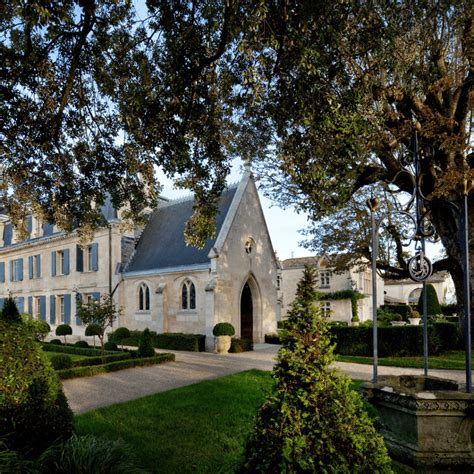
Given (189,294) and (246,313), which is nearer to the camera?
(189,294)

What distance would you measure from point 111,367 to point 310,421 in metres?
11.9

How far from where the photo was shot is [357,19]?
602 cm

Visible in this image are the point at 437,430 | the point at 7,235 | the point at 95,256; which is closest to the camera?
the point at 437,430

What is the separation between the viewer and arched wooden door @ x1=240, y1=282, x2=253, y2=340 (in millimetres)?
22794

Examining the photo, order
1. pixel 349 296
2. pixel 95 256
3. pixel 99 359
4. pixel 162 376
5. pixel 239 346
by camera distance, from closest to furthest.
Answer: pixel 162 376, pixel 99 359, pixel 239 346, pixel 95 256, pixel 349 296

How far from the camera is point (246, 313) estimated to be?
2308 cm

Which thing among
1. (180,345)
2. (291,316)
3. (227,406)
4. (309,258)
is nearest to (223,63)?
(291,316)

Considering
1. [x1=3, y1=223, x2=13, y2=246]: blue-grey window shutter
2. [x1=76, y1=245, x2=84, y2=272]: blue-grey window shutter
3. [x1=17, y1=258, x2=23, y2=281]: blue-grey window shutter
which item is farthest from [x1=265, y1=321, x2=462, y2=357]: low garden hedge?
[x1=3, y1=223, x2=13, y2=246]: blue-grey window shutter

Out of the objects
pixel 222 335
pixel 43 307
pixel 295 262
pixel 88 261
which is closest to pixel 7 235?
pixel 43 307

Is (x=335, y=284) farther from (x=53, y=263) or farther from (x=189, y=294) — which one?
(x=53, y=263)

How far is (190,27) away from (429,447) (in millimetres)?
6845

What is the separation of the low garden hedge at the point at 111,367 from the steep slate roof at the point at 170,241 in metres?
6.46

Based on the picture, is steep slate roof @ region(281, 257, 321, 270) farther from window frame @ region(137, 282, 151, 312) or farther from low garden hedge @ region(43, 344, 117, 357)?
low garden hedge @ region(43, 344, 117, 357)

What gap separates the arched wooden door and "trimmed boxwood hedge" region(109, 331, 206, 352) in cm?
386
